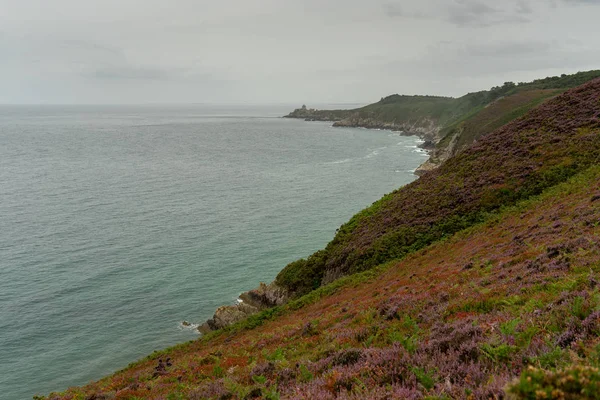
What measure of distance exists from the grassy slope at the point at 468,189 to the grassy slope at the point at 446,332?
5.27 meters

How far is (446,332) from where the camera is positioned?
411 inches

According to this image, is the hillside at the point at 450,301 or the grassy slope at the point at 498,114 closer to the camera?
the hillside at the point at 450,301

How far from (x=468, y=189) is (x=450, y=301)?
2462 centimetres

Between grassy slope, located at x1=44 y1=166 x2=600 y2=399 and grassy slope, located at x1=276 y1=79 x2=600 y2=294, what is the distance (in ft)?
17.3

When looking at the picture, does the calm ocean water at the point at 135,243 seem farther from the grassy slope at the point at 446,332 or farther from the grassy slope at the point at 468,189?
the grassy slope at the point at 468,189

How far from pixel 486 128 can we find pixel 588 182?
64231 mm

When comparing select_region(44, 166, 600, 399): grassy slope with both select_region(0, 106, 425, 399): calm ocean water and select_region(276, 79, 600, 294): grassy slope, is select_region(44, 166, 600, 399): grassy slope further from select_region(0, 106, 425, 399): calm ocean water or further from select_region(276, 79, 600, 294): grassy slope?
select_region(0, 106, 425, 399): calm ocean water

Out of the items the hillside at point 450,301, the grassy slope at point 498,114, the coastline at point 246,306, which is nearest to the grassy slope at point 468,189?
the hillside at point 450,301

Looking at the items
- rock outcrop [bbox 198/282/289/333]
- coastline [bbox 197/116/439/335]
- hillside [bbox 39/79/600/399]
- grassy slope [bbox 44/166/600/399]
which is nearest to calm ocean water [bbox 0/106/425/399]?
coastline [bbox 197/116/439/335]

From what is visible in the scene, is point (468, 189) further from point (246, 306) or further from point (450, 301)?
point (450, 301)

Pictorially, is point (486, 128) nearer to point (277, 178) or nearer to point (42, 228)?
point (277, 178)

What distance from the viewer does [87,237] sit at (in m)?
53.0

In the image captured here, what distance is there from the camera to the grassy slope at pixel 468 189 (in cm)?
3219

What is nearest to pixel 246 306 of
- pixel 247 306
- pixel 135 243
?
pixel 247 306
